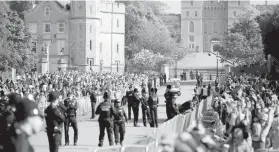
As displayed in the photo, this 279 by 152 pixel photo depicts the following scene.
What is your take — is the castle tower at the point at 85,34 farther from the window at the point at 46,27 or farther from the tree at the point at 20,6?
the tree at the point at 20,6

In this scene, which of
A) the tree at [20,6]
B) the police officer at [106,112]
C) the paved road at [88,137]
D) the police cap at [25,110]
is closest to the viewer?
the police cap at [25,110]

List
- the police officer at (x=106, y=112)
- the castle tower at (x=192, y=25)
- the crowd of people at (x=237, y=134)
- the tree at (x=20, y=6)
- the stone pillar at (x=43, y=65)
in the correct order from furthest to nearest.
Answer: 1. the castle tower at (x=192, y=25)
2. the tree at (x=20, y=6)
3. the stone pillar at (x=43, y=65)
4. the police officer at (x=106, y=112)
5. the crowd of people at (x=237, y=134)

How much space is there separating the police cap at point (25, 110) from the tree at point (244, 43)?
8608 centimetres

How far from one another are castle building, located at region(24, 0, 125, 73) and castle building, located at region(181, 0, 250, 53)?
6121 centimetres

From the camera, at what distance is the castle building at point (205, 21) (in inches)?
6161

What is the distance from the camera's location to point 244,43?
9512 centimetres

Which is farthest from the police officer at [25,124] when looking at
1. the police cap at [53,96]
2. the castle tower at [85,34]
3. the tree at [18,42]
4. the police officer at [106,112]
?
the castle tower at [85,34]

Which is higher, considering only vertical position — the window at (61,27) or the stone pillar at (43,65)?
the window at (61,27)

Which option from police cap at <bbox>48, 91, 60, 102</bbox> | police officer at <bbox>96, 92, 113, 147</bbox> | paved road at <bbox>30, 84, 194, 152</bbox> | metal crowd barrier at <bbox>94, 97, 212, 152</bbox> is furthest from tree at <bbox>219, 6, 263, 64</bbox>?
police cap at <bbox>48, 91, 60, 102</bbox>

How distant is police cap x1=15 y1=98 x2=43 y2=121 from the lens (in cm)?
793

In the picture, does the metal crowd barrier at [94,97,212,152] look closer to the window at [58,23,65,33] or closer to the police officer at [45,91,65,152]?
the police officer at [45,91,65,152]

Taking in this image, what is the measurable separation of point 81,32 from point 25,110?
8344cm

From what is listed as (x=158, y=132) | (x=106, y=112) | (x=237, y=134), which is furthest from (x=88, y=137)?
(x=237, y=134)

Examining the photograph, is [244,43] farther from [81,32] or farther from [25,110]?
[25,110]
